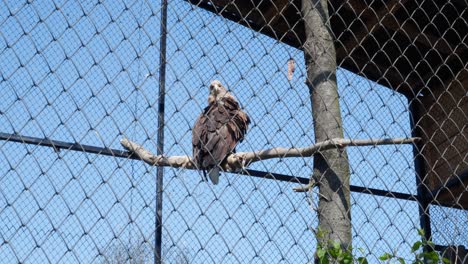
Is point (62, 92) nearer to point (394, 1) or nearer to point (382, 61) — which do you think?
point (394, 1)

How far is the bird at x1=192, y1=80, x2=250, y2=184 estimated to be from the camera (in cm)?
325

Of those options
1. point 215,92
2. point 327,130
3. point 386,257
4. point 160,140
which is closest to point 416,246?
point 386,257

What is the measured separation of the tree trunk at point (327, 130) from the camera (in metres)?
2.61

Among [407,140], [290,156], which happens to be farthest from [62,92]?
[407,140]

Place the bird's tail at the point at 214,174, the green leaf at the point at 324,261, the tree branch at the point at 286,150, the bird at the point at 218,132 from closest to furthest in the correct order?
1. the green leaf at the point at 324,261
2. the tree branch at the point at 286,150
3. the bird's tail at the point at 214,174
4. the bird at the point at 218,132

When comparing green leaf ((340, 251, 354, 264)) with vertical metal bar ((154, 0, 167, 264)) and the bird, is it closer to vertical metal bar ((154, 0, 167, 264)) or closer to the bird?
vertical metal bar ((154, 0, 167, 264))

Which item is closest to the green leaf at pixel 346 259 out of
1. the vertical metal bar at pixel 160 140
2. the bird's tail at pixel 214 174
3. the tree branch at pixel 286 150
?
the tree branch at pixel 286 150

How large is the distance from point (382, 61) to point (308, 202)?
1790 millimetres

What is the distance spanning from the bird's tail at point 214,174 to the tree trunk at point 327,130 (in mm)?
472

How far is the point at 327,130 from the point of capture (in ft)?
8.85

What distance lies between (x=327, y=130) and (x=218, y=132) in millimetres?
769

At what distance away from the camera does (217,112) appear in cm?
365

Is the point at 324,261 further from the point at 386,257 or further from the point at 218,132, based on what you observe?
the point at 218,132

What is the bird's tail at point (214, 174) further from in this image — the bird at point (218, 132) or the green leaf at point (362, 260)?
the green leaf at point (362, 260)
